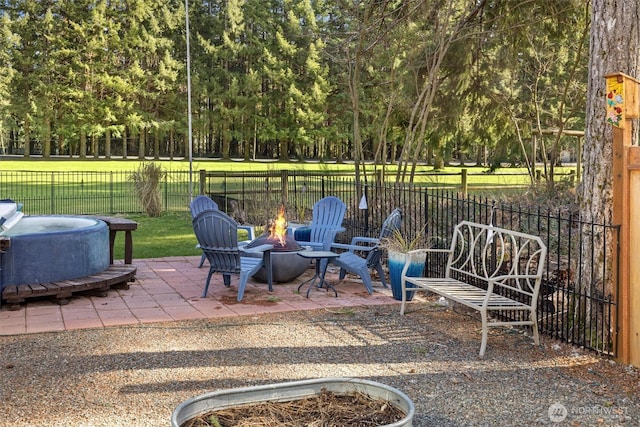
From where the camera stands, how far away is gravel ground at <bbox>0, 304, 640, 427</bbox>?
3.96 m

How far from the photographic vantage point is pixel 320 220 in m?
8.88

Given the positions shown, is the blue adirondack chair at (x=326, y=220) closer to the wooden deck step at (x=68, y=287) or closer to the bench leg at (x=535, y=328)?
the wooden deck step at (x=68, y=287)

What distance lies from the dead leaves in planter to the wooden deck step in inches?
171

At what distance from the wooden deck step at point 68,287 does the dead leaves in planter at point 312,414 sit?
4333 mm

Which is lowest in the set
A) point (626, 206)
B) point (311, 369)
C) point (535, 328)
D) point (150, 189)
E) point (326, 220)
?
point (311, 369)

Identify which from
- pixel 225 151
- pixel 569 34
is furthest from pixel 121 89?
pixel 569 34

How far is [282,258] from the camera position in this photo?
25.6 ft

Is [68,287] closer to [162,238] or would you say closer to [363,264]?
[363,264]

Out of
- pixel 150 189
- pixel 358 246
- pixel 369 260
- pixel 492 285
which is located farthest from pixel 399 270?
pixel 150 189

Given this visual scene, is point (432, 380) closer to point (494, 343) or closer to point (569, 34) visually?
point (494, 343)

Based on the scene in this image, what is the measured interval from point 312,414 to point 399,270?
166 inches

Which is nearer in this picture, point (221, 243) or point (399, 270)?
point (221, 243)

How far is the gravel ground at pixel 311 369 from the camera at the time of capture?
396cm

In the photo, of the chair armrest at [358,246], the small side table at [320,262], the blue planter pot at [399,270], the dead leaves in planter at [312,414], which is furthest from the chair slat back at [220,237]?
the dead leaves in planter at [312,414]
